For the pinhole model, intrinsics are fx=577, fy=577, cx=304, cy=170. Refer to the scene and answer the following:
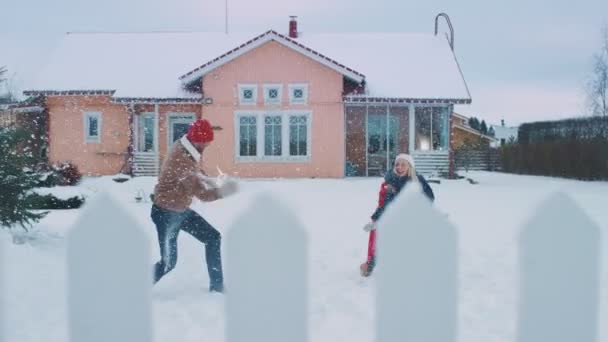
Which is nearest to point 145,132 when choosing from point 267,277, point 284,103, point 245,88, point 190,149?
point 245,88

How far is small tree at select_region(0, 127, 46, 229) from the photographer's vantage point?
6.07 meters

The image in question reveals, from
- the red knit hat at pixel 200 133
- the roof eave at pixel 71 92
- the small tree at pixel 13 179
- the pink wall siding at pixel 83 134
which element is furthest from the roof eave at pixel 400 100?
the red knit hat at pixel 200 133

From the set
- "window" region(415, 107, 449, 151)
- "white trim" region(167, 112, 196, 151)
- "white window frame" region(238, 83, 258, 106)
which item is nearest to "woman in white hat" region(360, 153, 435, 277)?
"white window frame" region(238, 83, 258, 106)

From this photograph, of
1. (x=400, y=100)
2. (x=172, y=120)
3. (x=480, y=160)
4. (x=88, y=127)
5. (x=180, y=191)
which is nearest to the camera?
(x=180, y=191)

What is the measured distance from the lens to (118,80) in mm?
22078

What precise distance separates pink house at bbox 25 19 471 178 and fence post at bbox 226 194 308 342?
17541 mm

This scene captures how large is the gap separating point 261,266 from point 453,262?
59 cm

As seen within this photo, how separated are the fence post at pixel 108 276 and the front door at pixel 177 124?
20.2 metres

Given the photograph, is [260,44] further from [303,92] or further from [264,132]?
[264,132]

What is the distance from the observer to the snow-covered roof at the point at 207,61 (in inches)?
814

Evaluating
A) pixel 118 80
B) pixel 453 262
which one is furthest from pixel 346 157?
pixel 453 262

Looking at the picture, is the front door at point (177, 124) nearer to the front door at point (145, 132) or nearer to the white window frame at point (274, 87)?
the front door at point (145, 132)

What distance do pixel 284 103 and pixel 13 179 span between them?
14916 mm

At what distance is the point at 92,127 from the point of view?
22250mm
